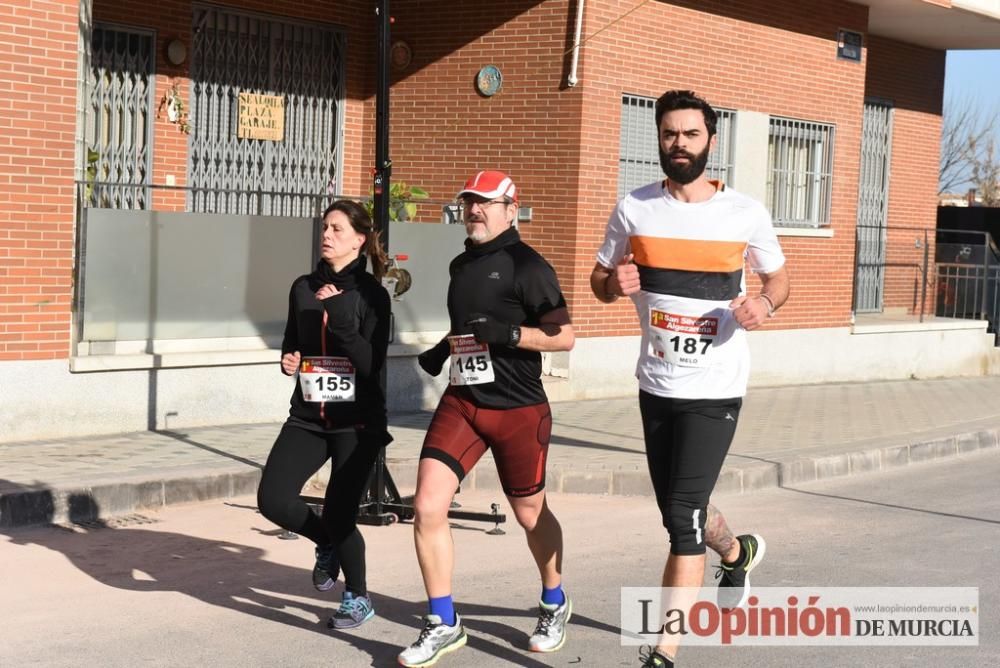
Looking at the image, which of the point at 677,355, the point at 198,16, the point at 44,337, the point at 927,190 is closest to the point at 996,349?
the point at 927,190

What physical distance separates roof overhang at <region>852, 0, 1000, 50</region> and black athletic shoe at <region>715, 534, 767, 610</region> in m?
13.3

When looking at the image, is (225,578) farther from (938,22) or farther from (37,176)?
(938,22)

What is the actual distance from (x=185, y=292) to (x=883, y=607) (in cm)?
672

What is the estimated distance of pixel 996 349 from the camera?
21375mm

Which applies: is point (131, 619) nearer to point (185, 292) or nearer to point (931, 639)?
point (931, 639)

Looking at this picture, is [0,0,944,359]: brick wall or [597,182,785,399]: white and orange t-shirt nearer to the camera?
[597,182,785,399]: white and orange t-shirt

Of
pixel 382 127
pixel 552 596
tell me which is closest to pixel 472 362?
pixel 552 596

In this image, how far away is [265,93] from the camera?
15094 millimetres

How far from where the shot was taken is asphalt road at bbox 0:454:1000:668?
6.12 meters

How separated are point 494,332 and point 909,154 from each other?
712 inches

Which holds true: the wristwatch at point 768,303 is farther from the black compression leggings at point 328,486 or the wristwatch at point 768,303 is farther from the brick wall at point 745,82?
the brick wall at point 745,82

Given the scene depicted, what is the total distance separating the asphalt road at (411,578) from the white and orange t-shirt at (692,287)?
4.11 ft

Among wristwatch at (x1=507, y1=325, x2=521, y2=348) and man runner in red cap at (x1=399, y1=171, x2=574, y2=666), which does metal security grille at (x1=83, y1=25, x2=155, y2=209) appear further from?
wristwatch at (x1=507, y1=325, x2=521, y2=348)

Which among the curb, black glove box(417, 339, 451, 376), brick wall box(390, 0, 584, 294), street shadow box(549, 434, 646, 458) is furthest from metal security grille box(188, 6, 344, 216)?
black glove box(417, 339, 451, 376)
